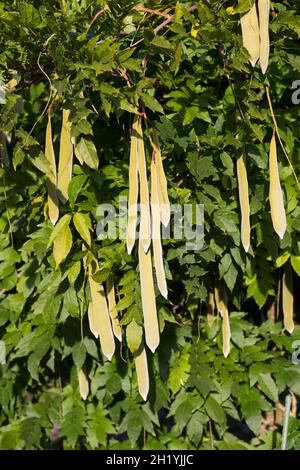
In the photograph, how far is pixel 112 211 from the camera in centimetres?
251

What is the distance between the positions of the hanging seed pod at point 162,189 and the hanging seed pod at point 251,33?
1.41 ft

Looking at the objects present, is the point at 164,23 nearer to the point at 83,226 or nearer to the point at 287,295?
the point at 83,226

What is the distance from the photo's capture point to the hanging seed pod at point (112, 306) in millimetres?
2443

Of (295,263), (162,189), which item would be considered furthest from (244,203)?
(295,263)

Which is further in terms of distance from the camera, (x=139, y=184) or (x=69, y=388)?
(x=69, y=388)

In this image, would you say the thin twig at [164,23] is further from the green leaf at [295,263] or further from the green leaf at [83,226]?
the green leaf at [295,263]

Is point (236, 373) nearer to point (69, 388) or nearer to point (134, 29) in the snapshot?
point (69, 388)

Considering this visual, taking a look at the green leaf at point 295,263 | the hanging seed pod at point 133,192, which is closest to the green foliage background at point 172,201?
the green leaf at point 295,263

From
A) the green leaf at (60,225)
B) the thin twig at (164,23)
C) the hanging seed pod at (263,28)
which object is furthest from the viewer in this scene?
the green leaf at (60,225)

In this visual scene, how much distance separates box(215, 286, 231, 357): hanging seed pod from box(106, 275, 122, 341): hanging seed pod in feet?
1.77

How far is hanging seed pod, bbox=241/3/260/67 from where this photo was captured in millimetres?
2053

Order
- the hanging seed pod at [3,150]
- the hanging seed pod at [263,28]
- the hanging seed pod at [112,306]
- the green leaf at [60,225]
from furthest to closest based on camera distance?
the hanging seed pod at [3,150]
the hanging seed pod at [112,306]
the green leaf at [60,225]
the hanging seed pod at [263,28]
